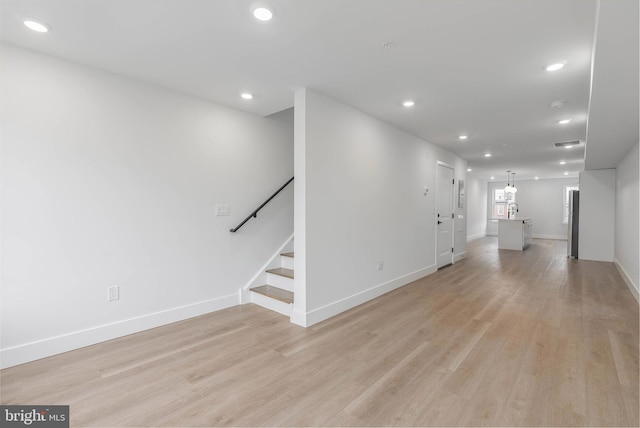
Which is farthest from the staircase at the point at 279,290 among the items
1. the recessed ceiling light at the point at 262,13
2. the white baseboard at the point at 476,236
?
the white baseboard at the point at 476,236

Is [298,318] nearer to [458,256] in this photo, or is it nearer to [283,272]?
[283,272]

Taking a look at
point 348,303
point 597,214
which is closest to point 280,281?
point 348,303

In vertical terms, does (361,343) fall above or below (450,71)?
below

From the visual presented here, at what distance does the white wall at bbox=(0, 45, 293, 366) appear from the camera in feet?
7.73

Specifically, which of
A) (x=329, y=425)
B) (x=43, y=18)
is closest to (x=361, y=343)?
(x=329, y=425)

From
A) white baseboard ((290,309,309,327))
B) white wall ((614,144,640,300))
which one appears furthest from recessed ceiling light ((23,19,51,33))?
white wall ((614,144,640,300))

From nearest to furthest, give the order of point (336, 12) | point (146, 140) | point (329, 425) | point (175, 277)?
point (329, 425) → point (336, 12) → point (146, 140) → point (175, 277)

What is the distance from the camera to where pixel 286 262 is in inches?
168

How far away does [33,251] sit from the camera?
7.91 ft

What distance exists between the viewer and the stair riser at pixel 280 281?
382 cm

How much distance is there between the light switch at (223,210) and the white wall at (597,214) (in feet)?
28.0

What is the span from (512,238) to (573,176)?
490 centimetres

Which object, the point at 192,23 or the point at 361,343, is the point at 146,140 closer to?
the point at 192,23

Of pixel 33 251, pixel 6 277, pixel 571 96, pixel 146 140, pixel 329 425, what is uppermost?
pixel 571 96
